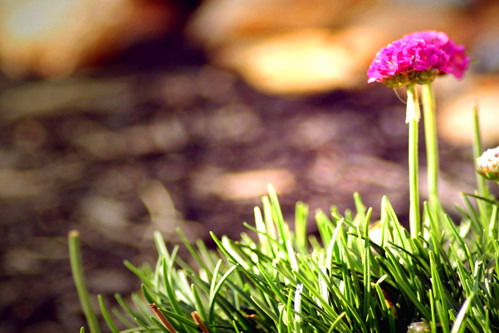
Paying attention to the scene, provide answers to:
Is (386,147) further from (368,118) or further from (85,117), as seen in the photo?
(85,117)

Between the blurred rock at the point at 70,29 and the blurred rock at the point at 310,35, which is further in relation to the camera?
the blurred rock at the point at 70,29

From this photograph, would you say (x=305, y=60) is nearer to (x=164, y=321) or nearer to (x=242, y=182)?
(x=242, y=182)

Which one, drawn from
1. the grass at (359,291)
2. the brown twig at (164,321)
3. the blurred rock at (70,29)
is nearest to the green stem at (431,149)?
the grass at (359,291)

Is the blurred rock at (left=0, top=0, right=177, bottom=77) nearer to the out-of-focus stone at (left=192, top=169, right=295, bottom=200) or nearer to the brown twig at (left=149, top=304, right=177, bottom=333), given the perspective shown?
the out-of-focus stone at (left=192, top=169, right=295, bottom=200)

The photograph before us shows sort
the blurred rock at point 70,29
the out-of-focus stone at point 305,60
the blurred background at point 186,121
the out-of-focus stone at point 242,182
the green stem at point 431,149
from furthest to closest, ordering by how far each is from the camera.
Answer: the blurred rock at point 70,29 < the out-of-focus stone at point 305,60 < the out-of-focus stone at point 242,182 < the blurred background at point 186,121 < the green stem at point 431,149

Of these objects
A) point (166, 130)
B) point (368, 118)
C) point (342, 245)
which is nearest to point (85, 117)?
point (166, 130)

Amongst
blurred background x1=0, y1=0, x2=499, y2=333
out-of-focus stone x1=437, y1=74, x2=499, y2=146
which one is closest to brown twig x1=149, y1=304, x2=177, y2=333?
blurred background x1=0, y1=0, x2=499, y2=333

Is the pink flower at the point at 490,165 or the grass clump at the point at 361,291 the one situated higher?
the pink flower at the point at 490,165

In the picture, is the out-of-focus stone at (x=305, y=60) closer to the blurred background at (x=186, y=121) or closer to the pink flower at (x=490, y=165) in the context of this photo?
the blurred background at (x=186, y=121)
